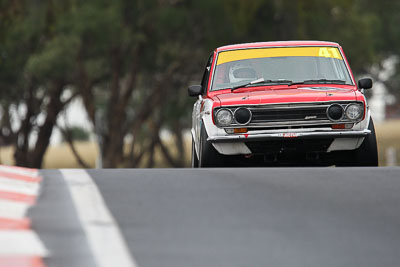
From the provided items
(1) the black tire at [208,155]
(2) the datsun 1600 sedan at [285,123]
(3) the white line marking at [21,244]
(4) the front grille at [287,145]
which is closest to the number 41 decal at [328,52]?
(2) the datsun 1600 sedan at [285,123]

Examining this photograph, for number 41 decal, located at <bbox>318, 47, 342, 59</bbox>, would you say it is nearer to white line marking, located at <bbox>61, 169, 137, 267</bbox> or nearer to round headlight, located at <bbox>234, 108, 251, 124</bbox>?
round headlight, located at <bbox>234, 108, 251, 124</bbox>

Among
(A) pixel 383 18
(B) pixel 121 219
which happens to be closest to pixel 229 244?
(B) pixel 121 219

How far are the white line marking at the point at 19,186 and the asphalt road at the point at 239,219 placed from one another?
0.12 m

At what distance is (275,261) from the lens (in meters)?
5.26

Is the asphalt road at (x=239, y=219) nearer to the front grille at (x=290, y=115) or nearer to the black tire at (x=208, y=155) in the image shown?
the front grille at (x=290, y=115)

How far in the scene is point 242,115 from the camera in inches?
437

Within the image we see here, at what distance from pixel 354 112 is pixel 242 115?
128 centimetres

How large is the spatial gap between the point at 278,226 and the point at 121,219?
103cm

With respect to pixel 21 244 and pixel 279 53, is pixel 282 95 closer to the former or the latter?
pixel 279 53

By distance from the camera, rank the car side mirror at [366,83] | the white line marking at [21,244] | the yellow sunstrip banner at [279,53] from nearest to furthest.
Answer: the white line marking at [21,244] < the car side mirror at [366,83] < the yellow sunstrip banner at [279,53]

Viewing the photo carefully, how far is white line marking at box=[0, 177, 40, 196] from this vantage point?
7.75 metres

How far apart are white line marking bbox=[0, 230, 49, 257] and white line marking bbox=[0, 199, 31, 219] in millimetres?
559

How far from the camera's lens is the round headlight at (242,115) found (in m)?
11.1

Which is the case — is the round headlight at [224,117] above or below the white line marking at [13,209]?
below
